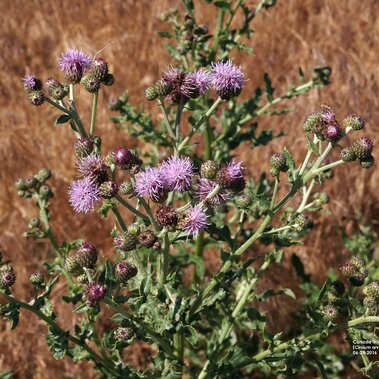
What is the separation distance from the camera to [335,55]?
529 centimetres

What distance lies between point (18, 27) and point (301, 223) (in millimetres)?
5019

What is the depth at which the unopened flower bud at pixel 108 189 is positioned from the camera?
6.18ft

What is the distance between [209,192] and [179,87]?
0.43 meters

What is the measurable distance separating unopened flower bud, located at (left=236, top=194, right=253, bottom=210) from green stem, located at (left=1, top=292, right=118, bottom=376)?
0.78 m

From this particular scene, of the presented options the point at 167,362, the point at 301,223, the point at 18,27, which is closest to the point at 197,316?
the point at 167,362

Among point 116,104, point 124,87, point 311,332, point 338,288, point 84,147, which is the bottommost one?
point 311,332

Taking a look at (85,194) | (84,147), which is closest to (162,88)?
(84,147)

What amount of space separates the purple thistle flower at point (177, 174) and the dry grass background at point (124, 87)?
1.88 m

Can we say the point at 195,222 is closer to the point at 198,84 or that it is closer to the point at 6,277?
the point at 198,84

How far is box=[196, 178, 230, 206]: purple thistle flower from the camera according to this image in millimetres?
1967

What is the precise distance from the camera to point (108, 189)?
6.18ft

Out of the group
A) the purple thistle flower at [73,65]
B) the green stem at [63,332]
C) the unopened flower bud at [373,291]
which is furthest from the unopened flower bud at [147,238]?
the unopened flower bud at [373,291]

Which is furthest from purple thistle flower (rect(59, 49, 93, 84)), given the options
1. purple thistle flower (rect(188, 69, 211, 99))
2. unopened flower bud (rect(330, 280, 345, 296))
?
unopened flower bud (rect(330, 280, 345, 296))

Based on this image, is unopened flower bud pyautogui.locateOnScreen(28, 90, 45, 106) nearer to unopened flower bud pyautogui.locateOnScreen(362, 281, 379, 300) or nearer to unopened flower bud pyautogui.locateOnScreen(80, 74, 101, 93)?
unopened flower bud pyautogui.locateOnScreen(80, 74, 101, 93)
